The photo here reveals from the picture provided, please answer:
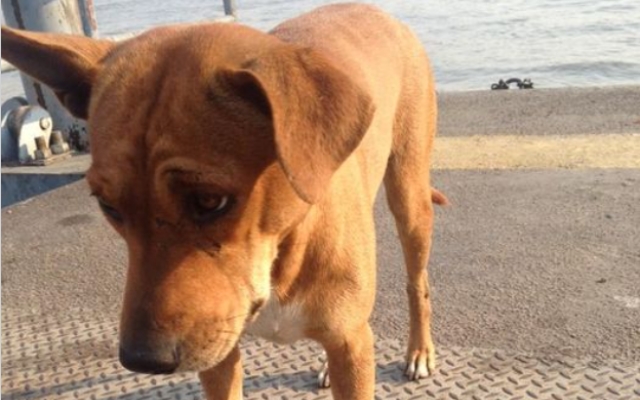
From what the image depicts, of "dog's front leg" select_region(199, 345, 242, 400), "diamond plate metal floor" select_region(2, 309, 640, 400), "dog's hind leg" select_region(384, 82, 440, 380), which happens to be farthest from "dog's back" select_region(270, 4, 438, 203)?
"diamond plate metal floor" select_region(2, 309, 640, 400)

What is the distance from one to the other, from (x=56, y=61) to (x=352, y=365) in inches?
53.2

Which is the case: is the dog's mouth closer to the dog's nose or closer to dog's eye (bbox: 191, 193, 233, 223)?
the dog's nose

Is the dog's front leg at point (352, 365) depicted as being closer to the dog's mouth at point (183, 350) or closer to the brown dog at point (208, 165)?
the brown dog at point (208, 165)

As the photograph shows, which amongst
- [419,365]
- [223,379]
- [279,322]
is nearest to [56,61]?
[279,322]

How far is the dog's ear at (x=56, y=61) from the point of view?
2246 millimetres

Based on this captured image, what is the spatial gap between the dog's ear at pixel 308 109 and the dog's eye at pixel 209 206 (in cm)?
23

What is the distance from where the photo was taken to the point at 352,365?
2674 millimetres

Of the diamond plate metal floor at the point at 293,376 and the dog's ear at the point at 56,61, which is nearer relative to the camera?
the dog's ear at the point at 56,61

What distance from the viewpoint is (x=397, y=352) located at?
3646 millimetres

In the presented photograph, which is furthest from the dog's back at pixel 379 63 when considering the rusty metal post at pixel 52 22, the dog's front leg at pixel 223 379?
the rusty metal post at pixel 52 22

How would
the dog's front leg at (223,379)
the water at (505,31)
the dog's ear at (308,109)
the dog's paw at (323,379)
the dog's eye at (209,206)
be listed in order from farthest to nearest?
the water at (505,31) → the dog's paw at (323,379) → the dog's front leg at (223,379) → the dog's eye at (209,206) → the dog's ear at (308,109)

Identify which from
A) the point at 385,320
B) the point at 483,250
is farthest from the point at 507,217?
the point at 385,320

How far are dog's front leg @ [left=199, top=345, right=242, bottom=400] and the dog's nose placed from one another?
863mm

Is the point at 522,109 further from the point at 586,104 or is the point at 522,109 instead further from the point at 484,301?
→ the point at 484,301
